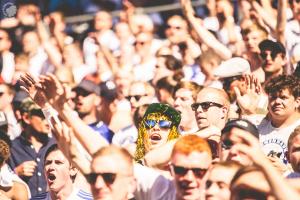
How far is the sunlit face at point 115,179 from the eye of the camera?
7586 mm

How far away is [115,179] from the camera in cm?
761

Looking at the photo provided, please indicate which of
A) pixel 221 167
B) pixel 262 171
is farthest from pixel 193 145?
pixel 262 171

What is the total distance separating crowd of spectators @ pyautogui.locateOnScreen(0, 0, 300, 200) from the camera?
7.59 m

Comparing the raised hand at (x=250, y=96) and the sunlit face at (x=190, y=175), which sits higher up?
the raised hand at (x=250, y=96)

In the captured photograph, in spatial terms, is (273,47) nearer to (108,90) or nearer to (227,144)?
(108,90)

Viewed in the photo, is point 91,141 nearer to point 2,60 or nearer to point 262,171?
point 262,171

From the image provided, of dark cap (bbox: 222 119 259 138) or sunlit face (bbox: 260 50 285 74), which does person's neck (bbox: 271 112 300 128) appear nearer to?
sunlit face (bbox: 260 50 285 74)

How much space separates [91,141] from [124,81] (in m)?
6.02

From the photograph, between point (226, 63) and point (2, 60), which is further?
point (2, 60)

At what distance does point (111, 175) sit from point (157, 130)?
1.84 m

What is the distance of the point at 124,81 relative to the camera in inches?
564

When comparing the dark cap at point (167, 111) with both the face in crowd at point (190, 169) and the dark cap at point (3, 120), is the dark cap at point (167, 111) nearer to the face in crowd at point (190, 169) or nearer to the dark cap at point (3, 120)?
the face in crowd at point (190, 169)

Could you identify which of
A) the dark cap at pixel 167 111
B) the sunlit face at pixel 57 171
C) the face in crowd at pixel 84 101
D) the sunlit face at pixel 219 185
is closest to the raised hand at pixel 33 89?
the sunlit face at pixel 57 171

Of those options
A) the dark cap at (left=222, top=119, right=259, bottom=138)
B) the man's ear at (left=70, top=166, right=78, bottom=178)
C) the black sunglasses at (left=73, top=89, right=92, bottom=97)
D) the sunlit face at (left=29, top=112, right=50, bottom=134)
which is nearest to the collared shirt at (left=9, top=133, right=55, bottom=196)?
the sunlit face at (left=29, top=112, right=50, bottom=134)
